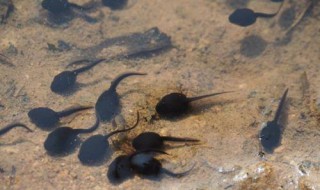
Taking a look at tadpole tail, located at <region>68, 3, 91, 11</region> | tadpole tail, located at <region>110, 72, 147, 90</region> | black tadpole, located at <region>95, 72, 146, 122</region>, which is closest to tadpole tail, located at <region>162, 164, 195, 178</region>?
black tadpole, located at <region>95, 72, 146, 122</region>

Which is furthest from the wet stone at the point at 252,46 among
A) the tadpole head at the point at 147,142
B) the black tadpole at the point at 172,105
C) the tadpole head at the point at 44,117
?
the tadpole head at the point at 44,117

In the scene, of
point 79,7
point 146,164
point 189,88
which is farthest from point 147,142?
point 79,7

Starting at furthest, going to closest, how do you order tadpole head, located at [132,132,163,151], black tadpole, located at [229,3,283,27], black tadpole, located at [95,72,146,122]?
1. black tadpole, located at [229,3,283,27]
2. black tadpole, located at [95,72,146,122]
3. tadpole head, located at [132,132,163,151]

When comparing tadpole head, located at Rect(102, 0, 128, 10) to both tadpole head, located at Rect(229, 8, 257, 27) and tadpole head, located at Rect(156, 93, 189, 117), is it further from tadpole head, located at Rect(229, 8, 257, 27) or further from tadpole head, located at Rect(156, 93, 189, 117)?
tadpole head, located at Rect(156, 93, 189, 117)

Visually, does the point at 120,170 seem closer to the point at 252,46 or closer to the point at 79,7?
the point at 252,46

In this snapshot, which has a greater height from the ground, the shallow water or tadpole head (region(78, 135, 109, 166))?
the shallow water

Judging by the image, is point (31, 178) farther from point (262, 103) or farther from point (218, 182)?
point (262, 103)

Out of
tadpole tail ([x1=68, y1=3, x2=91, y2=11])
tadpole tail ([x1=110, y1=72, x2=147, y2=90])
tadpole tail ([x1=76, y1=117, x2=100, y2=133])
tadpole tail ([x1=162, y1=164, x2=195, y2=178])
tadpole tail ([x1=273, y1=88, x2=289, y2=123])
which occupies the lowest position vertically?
tadpole tail ([x1=76, y1=117, x2=100, y2=133])
